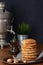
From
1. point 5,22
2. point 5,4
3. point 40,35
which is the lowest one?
point 40,35

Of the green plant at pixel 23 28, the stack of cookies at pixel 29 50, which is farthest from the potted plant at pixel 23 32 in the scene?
the stack of cookies at pixel 29 50

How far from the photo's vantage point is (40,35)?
1.80 metres

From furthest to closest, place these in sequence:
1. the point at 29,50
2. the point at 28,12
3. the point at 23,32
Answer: the point at 28,12 < the point at 23,32 < the point at 29,50

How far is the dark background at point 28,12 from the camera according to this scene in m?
1.75

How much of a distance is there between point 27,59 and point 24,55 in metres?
0.03

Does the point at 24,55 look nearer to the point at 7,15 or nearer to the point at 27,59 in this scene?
the point at 27,59

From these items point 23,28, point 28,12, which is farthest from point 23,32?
point 28,12

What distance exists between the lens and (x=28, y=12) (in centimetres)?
176

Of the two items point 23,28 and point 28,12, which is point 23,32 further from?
point 28,12

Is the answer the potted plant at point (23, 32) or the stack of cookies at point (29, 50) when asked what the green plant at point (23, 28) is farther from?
the stack of cookies at point (29, 50)

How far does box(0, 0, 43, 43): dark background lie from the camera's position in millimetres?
1749

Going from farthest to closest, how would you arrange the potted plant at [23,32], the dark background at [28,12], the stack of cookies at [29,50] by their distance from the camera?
the dark background at [28,12] → the potted plant at [23,32] → the stack of cookies at [29,50]

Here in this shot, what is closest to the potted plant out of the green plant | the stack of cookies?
the green plant

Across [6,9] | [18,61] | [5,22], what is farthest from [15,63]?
[6,9]
